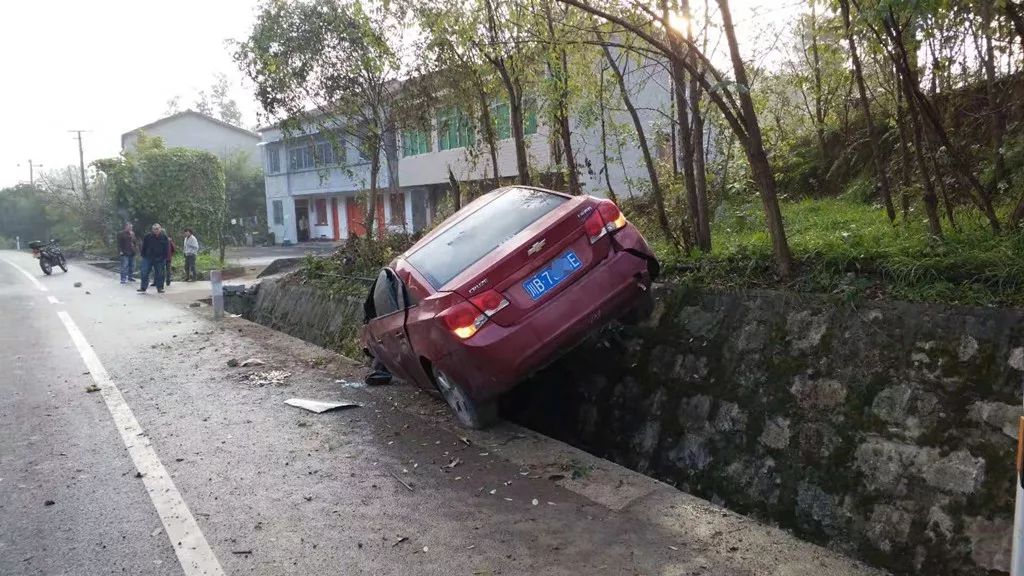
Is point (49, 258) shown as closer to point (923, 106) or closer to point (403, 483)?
point (403, 483)

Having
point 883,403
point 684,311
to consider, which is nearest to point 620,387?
point 684,311

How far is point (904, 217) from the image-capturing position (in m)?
7.17

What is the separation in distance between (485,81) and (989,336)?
7.66m

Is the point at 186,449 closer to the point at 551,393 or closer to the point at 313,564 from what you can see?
the point at 313,564

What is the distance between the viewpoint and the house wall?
5159 cm

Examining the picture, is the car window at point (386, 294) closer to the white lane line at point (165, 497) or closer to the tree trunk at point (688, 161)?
the white lane line at point (165, 497)

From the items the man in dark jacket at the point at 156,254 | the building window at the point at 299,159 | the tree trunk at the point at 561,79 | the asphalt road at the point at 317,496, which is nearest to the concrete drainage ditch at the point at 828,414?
the asphalt road at the point at 317,496

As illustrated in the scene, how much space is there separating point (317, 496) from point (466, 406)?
151 cm

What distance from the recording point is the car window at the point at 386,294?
6.55 meters

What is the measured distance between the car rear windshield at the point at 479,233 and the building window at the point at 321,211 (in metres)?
37.4

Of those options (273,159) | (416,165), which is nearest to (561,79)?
(416,165)

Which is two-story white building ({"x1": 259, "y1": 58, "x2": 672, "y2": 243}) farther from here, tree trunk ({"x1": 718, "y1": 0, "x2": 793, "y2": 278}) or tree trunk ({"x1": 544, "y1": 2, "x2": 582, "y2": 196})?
tree trunk ({"x1": 718, "y1": 0, "x2": 793, "y2": 278})

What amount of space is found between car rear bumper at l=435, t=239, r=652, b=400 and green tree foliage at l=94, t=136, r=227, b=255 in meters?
27.3

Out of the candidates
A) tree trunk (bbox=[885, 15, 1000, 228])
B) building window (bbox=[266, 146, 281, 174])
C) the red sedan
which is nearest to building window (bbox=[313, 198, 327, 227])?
building window (bbox=[266, 146, 281, 174])
